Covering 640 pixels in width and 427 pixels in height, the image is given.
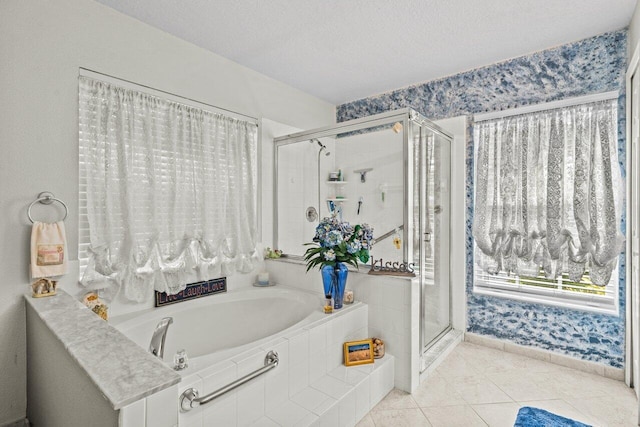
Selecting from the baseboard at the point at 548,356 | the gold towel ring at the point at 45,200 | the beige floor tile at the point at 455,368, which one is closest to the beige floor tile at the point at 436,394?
the beige floor tile at the point at 455,368

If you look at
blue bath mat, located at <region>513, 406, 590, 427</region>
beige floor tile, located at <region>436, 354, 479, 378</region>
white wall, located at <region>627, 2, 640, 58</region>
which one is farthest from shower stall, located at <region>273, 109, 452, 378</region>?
white wall, located at <region>627, 2, 640, 58</region>

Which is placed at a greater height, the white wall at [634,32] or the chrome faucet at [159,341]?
the white wall at [634,32]

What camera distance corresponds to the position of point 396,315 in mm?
2293

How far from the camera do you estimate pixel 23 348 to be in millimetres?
1830

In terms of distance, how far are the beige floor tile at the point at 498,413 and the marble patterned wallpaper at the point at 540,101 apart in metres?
0.93

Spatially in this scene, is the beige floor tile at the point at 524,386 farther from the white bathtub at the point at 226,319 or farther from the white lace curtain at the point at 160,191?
the white lace curtain at the point at 160,191

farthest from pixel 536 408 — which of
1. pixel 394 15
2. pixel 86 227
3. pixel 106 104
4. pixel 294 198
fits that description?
pixel 106 104

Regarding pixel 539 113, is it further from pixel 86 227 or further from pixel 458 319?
pixel 86 227

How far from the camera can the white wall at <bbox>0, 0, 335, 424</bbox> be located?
177 centimetres

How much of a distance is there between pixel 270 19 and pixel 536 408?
3.12 m

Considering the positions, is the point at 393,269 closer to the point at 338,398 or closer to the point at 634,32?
the point at 338,398

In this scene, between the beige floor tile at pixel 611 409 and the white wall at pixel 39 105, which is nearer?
the white wall at pixel 39 105

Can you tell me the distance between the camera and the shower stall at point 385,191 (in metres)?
2.45

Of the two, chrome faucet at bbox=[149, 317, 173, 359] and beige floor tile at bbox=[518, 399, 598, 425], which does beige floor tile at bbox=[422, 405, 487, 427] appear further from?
chrome faucet at bbox=[149, 317, 173, 359]
